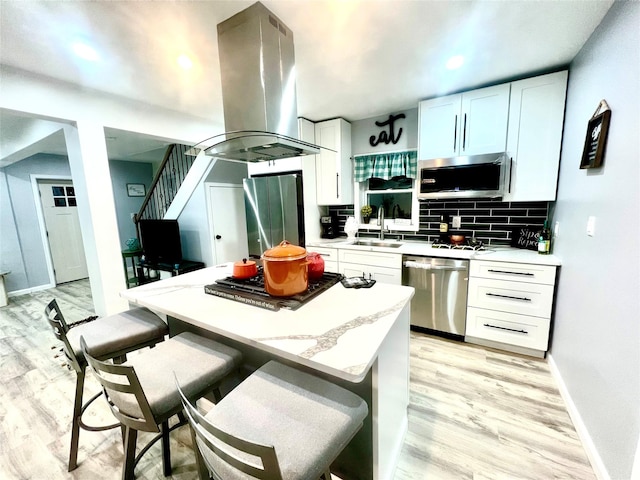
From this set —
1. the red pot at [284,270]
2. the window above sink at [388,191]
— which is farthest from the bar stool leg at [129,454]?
the window above sink at [388,191]

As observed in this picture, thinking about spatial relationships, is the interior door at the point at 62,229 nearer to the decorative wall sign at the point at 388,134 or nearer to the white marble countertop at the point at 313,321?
the white marble countertop at the point at 313,321

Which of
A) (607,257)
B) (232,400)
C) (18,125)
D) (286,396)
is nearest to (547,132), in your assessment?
(607,257)

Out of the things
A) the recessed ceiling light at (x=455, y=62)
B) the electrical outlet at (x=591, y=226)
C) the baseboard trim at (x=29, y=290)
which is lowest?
the baseboard trim at (x=29, y=290)

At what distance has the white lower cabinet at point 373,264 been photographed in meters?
2.78

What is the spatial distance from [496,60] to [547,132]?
0.79 meters

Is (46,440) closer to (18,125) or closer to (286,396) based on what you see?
(286,396)

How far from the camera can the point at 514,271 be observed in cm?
225

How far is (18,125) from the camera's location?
308 centimetres

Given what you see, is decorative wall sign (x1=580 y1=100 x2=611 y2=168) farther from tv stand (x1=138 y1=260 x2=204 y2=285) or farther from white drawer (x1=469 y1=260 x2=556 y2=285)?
tv stand (x1=138 y1=260 x2=204 y2=285)

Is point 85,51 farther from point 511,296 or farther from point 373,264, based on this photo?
point 511,296

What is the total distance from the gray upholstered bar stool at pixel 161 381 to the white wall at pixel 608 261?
180 centimetres

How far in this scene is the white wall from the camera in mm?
1179

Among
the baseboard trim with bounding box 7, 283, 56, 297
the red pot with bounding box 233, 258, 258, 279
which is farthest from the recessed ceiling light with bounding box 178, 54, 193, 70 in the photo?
the baseboard trim with bounding box 7, 283, 56, 297

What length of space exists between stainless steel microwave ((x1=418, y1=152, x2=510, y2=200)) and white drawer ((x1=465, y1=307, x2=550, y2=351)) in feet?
3.67
